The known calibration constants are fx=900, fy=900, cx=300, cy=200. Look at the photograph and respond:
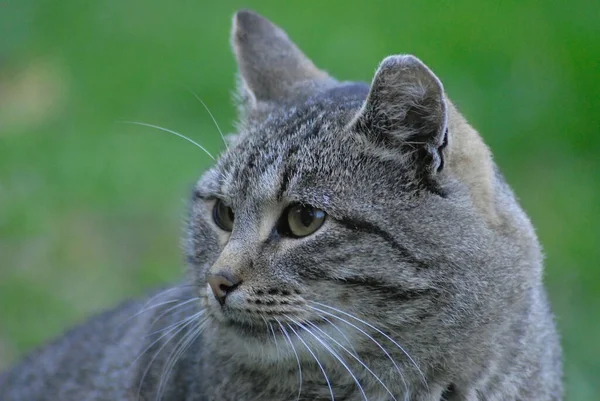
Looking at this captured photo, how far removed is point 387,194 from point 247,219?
1.65 ft

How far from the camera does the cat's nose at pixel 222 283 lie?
3016 mm

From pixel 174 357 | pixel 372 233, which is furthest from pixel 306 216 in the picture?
pixel 174 357

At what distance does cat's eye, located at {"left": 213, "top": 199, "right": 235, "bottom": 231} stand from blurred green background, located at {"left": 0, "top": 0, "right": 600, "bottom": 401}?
197cm

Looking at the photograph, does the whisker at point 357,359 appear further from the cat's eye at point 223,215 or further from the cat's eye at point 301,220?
the cat's eye at point 223,215

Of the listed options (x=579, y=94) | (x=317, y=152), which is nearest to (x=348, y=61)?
(x=579, y=94)

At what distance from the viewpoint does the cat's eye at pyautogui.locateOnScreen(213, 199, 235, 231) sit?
3.37m

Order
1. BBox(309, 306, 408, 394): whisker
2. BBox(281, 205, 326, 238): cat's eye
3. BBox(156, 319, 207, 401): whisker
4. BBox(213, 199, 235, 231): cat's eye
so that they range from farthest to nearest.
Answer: BBox(156, 319, 207, 401): whisker
BBox(213, 199, 235, 231): cat's eye
BBox(281, 205, 326, 238): cat's eye
BBox(309, 306, 408, 394): whisker

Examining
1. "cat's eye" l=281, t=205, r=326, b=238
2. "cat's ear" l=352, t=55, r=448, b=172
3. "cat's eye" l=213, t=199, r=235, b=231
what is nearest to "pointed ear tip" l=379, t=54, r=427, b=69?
"cat's ear" l=352, t=55, r=448, b=172

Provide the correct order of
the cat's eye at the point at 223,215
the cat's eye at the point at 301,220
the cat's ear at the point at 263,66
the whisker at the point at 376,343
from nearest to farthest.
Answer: the whisker at the point at 376,343 < the cat's eye at the point at 301,220 < the cat's eye at the point at 223,215 < the cat's ear at the point at 263,66

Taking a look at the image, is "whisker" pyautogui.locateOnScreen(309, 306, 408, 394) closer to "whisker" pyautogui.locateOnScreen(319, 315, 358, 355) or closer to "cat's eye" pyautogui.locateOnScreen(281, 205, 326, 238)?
"whisker" pyautogui.locateOnScreen(319, 315, 358, 355)

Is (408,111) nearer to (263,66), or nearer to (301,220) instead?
(301,220)

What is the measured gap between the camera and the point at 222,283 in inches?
119

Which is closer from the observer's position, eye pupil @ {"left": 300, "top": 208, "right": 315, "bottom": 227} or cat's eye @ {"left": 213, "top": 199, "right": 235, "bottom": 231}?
eye pupil @ {"left": 300, "top": 208, "right": 315, "bottom": 227}

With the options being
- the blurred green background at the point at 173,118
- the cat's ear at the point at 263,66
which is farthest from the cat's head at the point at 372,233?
the blurred green background at the point at 173,118
